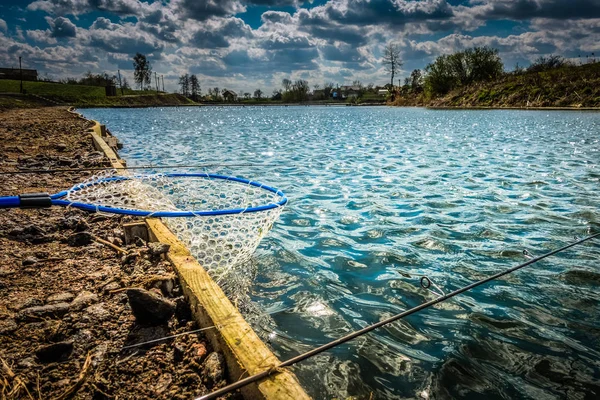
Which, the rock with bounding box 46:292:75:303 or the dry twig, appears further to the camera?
the rock with bounding box 46:292:75:303

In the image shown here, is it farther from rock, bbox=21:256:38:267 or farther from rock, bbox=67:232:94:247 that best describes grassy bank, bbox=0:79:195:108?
rock, bbox=21:256:38:267

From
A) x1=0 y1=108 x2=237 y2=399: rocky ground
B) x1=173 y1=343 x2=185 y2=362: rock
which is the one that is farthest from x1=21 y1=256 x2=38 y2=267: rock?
x1=173 y1=343 x2=185 y2=362: rock

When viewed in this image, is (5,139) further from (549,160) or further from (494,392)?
(549,160)

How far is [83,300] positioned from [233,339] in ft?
5.74

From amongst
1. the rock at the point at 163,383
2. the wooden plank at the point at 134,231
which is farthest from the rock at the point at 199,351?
the wooden plank at the point at 134,231

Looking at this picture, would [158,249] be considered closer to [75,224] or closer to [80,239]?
[80,239]

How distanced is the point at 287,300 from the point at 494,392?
2.29 metres

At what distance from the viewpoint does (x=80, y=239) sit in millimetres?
4914

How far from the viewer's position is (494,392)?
297 centimetres

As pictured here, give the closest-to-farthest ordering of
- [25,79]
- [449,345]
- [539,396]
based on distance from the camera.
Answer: [539,396]
[449,345]
[25,79]

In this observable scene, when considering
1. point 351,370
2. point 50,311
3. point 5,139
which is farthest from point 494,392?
point 5,139

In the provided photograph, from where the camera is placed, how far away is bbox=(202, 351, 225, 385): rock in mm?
2484

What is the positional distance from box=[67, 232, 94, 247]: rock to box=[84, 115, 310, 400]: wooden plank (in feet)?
6.24

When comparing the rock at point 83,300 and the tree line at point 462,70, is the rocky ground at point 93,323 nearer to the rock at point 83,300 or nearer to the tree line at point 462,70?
the rock at point 83,300
